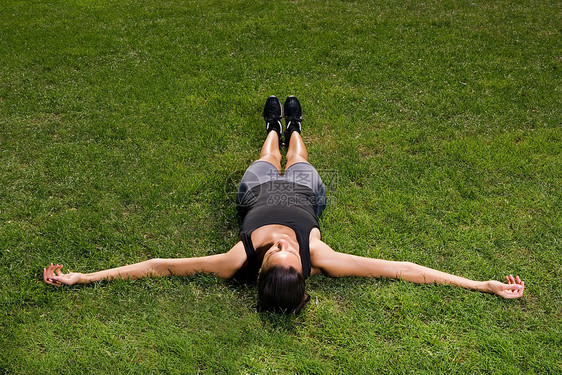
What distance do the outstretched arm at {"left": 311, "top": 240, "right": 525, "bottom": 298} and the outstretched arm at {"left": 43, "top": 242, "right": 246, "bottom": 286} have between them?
0.86 metres

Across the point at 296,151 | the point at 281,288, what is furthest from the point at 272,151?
the point at 281,288

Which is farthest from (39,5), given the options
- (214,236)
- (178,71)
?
(214,236)

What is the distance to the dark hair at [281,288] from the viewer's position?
10.9 feet

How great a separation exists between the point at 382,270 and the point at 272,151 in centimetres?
224

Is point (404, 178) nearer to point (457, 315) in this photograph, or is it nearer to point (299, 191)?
point (299, 191)

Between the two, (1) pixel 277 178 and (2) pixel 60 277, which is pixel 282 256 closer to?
(1) pixel 277 178

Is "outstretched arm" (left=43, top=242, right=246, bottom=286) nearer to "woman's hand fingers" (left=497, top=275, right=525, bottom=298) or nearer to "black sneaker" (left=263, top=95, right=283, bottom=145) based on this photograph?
"black sneaker" (left=263, top=95, right=283, bottom=145)

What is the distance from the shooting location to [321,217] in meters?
4.80

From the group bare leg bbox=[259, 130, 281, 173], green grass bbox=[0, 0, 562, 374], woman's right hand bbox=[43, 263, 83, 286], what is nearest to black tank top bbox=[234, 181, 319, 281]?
green grass bbox=[0, 0, 562, 374]

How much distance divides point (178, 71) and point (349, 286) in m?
5.63

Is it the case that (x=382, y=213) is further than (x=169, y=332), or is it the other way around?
(x=382, y=213)

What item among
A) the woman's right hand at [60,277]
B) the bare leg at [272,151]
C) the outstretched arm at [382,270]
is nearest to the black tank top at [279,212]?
the outstretched arm at [382,270]

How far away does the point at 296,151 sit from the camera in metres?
A: 5.36

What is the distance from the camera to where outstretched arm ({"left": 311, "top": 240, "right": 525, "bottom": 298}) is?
13.0ft
